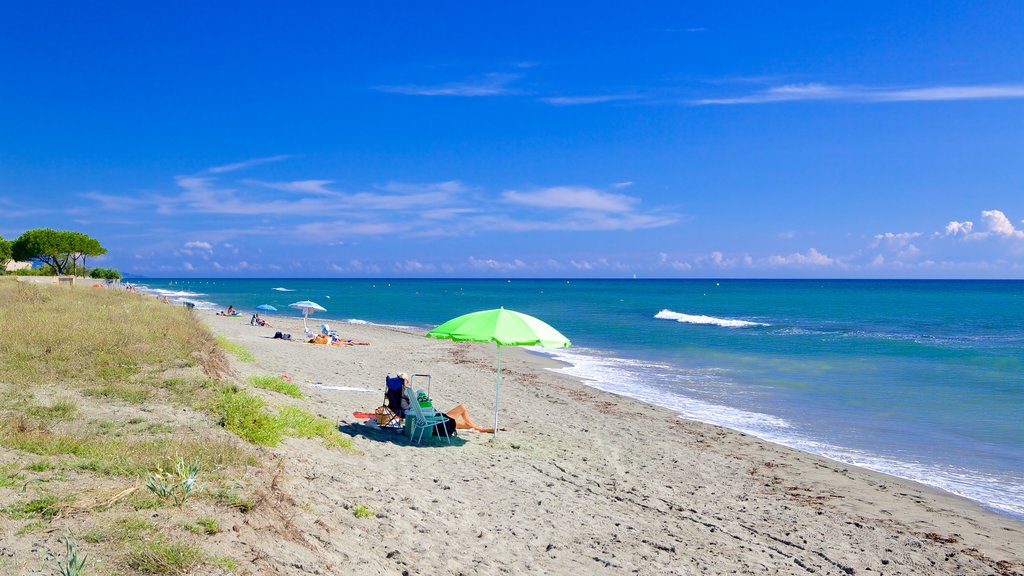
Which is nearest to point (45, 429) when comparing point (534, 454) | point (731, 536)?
point (534, 454)

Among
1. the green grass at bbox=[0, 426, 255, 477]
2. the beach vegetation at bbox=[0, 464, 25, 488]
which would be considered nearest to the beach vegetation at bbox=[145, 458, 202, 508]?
the green grass at bbox=[0, 426, 255, 477]

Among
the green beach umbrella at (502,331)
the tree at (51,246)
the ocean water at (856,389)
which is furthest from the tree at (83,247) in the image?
the green beach umbrella at (502,331)

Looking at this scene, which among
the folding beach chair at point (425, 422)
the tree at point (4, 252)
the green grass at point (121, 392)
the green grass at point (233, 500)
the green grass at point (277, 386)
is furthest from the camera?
the tree at point (4, 252)

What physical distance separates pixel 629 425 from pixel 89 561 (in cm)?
1065

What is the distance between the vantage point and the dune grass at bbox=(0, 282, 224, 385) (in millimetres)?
9938

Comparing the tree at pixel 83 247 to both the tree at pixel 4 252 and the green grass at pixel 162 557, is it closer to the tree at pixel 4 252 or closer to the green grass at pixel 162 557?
the tree at pixel 4 252

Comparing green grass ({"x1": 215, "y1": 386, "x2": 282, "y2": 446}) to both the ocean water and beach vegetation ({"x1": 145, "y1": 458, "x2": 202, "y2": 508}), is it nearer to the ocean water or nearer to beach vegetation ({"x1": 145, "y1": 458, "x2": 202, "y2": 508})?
beach vegetation ({"x1": 145, "y1": 458, "x2": 202, "y2": 508})

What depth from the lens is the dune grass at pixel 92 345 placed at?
9.94 meters

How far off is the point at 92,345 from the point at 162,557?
8954 millimetres

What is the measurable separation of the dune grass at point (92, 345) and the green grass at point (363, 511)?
18.8 ft

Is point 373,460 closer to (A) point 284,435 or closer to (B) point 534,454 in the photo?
(A) point 284,435

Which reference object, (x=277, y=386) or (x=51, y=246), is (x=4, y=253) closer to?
(x=51, y=246)

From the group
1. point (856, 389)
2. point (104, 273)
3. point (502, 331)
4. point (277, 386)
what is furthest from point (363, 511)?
point (104, 273)

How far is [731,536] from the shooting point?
719 cm
